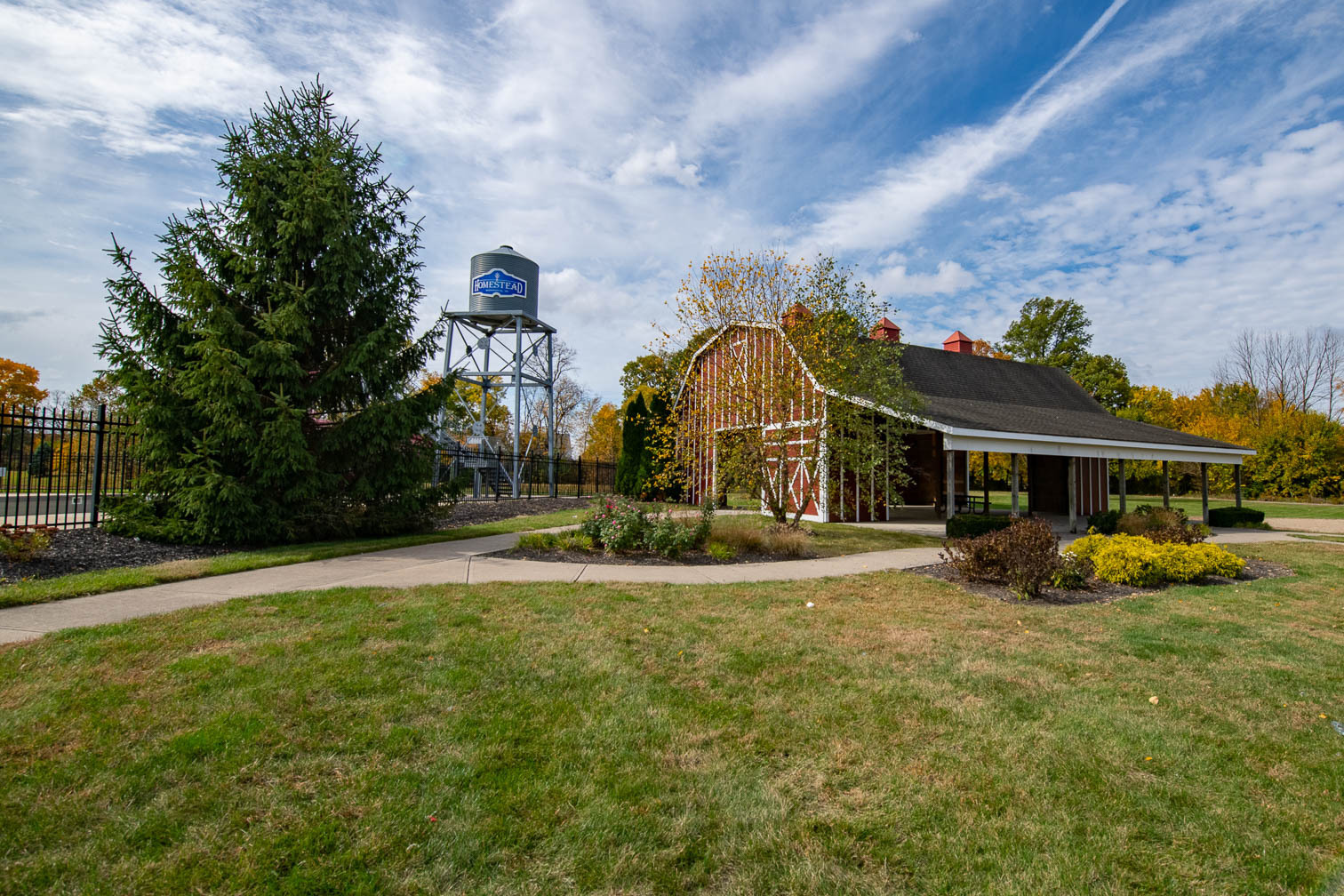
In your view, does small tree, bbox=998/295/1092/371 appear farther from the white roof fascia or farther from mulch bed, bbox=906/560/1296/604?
mulch bed, bbox=906/560/1296/604

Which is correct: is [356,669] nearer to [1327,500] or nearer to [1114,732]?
[1114,732]

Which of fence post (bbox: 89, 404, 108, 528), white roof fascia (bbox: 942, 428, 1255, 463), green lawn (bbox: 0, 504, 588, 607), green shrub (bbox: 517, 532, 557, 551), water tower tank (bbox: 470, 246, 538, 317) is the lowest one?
green lawn (bbox: 0, 504, 588, 607)

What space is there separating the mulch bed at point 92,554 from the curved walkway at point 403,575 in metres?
1.61

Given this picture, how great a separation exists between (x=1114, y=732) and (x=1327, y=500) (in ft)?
118

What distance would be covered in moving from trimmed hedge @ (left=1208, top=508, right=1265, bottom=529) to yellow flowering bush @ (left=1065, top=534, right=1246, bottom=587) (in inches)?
453

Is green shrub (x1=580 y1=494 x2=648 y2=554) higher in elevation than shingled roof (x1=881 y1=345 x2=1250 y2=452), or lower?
lower

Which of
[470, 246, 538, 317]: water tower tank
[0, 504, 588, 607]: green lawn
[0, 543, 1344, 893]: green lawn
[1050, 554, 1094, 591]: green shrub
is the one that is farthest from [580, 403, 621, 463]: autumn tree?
[0, 543, 1344, 893]: green lawn

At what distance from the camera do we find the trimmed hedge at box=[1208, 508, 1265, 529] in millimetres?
17281

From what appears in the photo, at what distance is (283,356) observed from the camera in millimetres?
9352

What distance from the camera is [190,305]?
31.1 feet

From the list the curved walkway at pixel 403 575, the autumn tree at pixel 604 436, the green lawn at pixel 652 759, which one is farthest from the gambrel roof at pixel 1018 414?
the autumn tree at pixel 604 436

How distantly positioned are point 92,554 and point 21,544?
0.91 metres

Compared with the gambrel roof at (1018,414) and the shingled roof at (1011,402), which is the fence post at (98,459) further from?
the shingled roof at (1011,402)

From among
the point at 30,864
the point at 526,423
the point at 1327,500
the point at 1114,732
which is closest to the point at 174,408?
the point at 30,864
